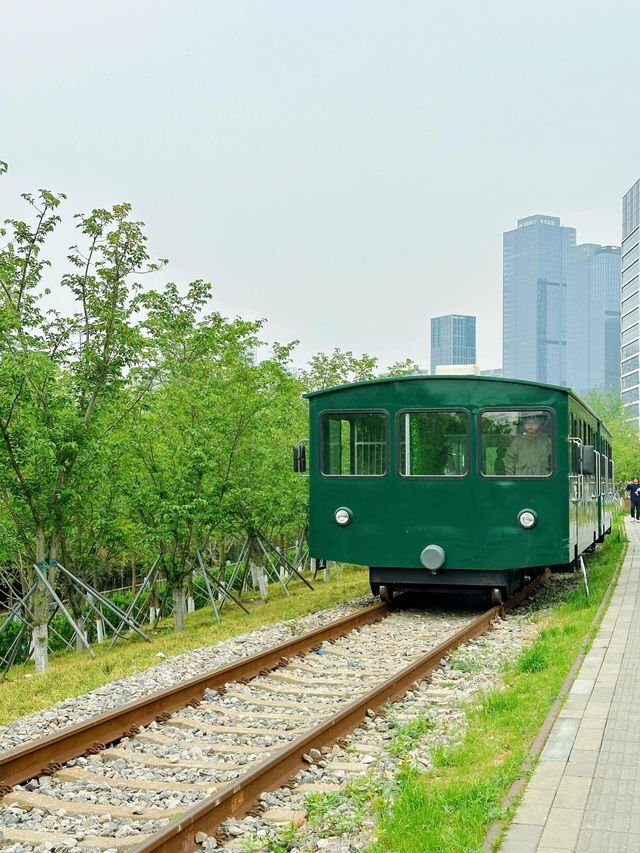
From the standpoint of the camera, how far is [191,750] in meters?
6.79

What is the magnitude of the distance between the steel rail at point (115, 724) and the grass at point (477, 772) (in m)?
2.26

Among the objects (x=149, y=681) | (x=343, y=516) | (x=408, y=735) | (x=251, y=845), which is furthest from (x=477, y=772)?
(x=343, y=516)

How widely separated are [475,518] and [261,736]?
20.6ft

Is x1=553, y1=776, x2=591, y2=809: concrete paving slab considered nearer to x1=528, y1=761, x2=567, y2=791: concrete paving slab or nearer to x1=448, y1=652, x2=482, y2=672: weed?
x1=528, y1=761, x2=567, y2=791: concrete paving slab

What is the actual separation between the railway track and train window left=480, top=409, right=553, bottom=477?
3249 mm

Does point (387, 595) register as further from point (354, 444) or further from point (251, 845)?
point (251, 845)

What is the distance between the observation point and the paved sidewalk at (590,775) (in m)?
4.56

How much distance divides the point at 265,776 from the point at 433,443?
7.99 meters

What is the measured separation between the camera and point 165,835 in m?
4.66

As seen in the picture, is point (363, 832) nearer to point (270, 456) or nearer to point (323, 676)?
point (323, 676)

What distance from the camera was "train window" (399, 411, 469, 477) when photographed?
1302cm

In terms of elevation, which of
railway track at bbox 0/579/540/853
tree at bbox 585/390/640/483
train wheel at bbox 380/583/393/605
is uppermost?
tree at bbox 585/390/640/483

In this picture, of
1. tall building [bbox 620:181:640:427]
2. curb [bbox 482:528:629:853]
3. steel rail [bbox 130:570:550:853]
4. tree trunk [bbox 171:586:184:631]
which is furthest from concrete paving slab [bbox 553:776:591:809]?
tall building [bbox 620:181:640:427]

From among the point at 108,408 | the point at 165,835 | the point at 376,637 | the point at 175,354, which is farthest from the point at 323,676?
the point at 175,354
